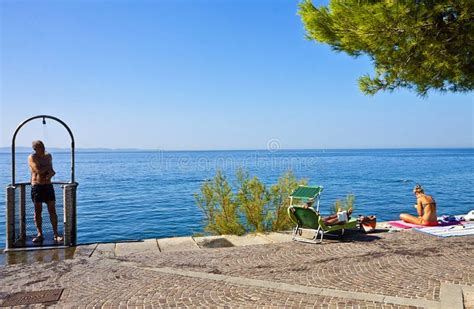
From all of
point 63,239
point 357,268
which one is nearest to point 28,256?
point 63,239

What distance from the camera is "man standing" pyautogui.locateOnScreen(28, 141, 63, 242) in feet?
25.0

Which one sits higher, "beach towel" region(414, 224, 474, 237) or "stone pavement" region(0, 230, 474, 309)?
"beach towel" region(414, 224, 474, 237)

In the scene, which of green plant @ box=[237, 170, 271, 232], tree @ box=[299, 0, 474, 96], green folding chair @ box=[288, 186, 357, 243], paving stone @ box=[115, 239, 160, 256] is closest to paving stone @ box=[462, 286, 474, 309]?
tree @ box=[299, 0, 474, 96]

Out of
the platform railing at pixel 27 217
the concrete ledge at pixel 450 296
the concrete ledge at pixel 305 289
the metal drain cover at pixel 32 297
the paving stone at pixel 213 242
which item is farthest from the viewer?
the paving stone at pixel 213 242

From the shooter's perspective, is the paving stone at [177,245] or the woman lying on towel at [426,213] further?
the woman lying on towel at [426,213]

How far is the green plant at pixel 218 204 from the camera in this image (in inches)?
393

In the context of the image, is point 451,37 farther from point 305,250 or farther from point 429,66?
point 305,250

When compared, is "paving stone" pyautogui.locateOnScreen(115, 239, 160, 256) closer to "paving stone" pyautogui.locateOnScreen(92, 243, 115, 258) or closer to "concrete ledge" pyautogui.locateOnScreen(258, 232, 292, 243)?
"paving stone" pyautogui.locateOnScreen(92, 243, 115, 258)

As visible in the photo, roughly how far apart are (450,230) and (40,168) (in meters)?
8.54

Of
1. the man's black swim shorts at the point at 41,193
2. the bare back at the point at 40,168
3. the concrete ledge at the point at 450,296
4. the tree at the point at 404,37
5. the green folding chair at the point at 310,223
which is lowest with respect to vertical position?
the concrete ledge at the point at 450,296

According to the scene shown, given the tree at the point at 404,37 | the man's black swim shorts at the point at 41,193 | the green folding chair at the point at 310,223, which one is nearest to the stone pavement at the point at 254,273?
the green folding chair at the point at 310,223

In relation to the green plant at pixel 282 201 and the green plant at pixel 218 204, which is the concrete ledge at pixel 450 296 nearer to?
the green plant at pixel 282 201

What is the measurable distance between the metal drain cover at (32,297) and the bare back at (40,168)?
2.98 meters

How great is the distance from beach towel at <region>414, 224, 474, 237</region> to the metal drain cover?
24.1 feet
